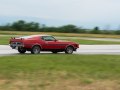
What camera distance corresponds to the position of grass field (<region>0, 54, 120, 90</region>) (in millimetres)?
13055

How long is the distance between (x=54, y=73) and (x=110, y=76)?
186cm

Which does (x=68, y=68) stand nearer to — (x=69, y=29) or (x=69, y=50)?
(x=69, y=50)

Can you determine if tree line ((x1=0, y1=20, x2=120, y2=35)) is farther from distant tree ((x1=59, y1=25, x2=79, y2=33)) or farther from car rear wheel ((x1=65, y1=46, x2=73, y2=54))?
car rear wheel ((x1=65, y1=46, x2=73, y2=54))

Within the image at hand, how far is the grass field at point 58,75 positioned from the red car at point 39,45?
34.9ft

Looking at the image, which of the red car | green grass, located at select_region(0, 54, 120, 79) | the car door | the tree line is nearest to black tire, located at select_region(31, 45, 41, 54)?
the red car

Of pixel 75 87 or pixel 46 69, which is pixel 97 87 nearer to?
pixel 75 87

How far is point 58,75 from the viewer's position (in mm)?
14469

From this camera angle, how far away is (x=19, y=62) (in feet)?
56.6

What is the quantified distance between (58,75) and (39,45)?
14075 mm

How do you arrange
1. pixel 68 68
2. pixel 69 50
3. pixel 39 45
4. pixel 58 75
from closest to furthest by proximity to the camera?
pixel 58 75
pixel 68 68
pixel 39 45
pixel 69 50

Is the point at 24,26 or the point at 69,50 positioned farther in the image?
the point at 24,26

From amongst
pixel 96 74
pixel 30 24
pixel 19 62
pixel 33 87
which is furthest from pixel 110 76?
pixel 30 24

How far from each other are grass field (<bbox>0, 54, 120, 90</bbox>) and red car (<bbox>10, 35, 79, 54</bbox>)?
1064 cm

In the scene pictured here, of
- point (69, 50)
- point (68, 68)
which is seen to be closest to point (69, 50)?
point (69, 50)
